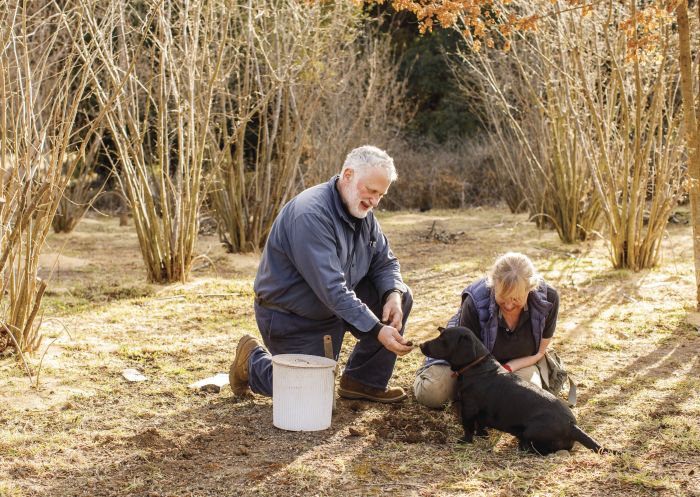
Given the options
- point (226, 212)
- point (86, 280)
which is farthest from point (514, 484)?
point (226, 212)

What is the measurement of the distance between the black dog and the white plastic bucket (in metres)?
0.46

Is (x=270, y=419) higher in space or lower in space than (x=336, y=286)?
lower

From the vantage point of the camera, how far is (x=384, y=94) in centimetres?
1434

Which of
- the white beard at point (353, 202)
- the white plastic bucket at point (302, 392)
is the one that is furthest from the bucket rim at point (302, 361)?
the white beard at point (353, 202)

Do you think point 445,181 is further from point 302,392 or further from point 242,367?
point 302,392

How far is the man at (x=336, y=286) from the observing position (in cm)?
360

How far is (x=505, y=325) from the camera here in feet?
12.5

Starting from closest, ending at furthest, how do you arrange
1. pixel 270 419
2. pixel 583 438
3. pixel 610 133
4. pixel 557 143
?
pixel 583 438, pixel 270 419, pixel 610 133, pixel 557 143

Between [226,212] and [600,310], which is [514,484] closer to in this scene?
[600,310]

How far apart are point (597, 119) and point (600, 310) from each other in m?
1.81

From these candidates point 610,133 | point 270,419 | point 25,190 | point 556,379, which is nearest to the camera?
point 270,419

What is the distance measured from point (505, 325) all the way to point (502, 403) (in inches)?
22.4

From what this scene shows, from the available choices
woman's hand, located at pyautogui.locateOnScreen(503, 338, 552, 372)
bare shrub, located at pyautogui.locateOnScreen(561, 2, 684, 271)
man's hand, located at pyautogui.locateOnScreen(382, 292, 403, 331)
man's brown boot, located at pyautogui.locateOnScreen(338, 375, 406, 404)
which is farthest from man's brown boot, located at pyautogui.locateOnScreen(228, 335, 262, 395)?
bare shrub, located at pyautogui.locateOnScreen(561, 2, 684, 271)

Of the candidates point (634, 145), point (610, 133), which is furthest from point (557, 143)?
point (634, 145)
